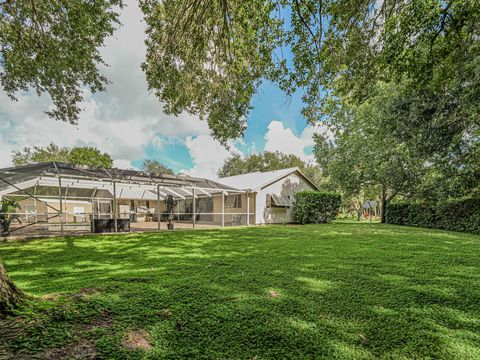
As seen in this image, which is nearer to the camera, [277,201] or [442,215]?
[442,215]

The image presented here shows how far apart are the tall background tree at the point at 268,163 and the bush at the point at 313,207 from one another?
19.0 m

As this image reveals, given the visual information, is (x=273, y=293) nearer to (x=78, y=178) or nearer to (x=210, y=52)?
(x=210, y=52)

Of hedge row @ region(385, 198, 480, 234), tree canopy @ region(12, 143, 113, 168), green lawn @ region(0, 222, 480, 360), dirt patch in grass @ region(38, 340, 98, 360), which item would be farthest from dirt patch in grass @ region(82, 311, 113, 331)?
tree canopy @ region(12, 143, 113, 168)

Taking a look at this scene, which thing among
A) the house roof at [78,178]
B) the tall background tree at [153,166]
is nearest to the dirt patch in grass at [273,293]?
the house roof at [78,178]

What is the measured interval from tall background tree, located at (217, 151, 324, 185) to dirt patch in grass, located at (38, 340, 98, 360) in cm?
3533

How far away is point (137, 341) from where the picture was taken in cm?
222

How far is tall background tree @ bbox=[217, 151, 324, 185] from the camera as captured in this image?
3725 centimetres

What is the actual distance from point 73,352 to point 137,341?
512mm

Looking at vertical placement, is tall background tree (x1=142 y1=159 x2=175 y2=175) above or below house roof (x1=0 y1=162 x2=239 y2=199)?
above

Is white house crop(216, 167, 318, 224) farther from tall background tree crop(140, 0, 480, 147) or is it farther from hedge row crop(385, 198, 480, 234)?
tall background tree crop(140, 0, 480, 147)

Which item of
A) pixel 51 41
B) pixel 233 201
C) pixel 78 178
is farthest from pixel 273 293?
pixel 233 201

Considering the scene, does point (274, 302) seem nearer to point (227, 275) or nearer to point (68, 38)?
point (227, 275)

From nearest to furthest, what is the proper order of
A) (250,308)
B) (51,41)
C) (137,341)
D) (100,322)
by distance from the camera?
(137,341) < (100,322) < (250,308) < (51,41)

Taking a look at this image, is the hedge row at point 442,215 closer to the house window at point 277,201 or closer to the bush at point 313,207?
the bush at point 313,207
